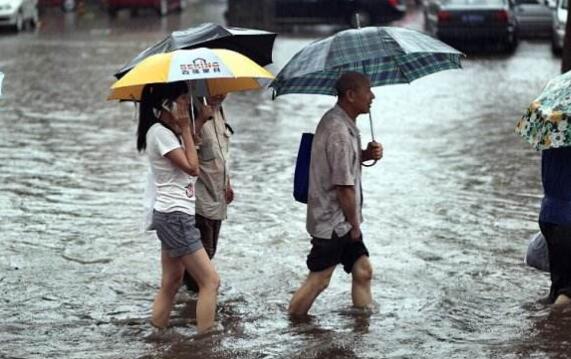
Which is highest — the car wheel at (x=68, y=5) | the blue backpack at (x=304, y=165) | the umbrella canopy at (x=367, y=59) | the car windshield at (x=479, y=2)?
the umbrella canopy at (x=367, y=59)

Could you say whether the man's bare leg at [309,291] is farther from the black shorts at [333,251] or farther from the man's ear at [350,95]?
the man's ear at [350,95]

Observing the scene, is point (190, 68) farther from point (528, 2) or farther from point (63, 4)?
point (63, 4)

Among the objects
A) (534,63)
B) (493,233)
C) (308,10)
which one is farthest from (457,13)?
(493,233)

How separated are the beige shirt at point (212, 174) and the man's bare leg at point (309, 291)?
0.75 metres

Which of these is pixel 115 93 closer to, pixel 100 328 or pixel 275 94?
pixel 275 94

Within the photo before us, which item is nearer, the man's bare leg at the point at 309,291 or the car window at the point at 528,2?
the man's bare leg at the point at 309,291

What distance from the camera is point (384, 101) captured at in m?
19.8

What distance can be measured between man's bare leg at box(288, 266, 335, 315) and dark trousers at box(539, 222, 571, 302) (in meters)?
1.41

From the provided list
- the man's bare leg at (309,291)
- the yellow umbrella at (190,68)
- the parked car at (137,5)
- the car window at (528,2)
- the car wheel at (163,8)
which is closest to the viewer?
the yellow umbrella at (190,68)

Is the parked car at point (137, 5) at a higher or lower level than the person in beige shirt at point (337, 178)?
lower

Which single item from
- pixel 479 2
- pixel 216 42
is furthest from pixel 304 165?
pixel 479 2

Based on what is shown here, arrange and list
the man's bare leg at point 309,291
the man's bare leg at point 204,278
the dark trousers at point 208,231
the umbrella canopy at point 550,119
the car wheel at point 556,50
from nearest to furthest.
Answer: the man's bare leg at point 204,278, the umbrella canopy at point 550,119, the man's bare leg at point 309,291, the dark trousers at point 208,231, the car wheel at point 556,50

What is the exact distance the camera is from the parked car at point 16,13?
110 feet

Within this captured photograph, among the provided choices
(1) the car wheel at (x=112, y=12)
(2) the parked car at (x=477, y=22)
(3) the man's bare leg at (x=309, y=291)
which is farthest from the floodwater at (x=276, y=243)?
(1) the car wheel at (x=112, y=12)
